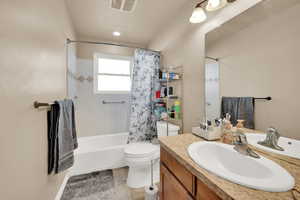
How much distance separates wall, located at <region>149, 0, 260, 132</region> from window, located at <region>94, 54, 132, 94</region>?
136cm

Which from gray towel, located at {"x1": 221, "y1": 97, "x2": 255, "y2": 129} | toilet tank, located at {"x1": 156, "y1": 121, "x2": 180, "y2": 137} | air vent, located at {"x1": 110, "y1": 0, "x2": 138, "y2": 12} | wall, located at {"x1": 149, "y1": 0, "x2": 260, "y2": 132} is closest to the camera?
gray towel, located at {"x1": 221, "y1": 97, "x2": 255, "y2": 129}

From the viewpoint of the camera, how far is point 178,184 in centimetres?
81

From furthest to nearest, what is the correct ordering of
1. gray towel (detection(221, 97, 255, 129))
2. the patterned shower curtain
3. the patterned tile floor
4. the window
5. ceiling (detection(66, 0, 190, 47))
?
the window → the patterned shower curtain → ceiling (detection(66, 0, 190, 47)) → the patterned tile floor → gray towel (detection(221, 97, 255, 129))

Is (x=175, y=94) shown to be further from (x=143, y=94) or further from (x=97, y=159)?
(x=97, y=159)

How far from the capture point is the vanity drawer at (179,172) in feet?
2.25

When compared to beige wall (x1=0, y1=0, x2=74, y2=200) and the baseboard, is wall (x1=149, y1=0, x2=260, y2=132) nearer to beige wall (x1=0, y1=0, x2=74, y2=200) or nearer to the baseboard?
beige wall (x1=0, y1=0, x2=74, y2=200)

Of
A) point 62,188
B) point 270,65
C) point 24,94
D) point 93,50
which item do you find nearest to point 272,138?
point 270,65

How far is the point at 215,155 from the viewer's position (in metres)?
0.91

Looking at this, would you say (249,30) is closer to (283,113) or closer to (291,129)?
(283,113)

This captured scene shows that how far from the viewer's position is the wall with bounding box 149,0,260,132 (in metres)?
1.35

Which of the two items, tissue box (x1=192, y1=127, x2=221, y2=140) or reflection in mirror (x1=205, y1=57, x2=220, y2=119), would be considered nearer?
tissue box (x1=192, y1=127, x2=221, y2=140)

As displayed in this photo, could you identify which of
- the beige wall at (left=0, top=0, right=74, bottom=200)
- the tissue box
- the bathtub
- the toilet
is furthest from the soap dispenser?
the bathtub

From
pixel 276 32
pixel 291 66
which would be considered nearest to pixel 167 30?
pixel 276 32

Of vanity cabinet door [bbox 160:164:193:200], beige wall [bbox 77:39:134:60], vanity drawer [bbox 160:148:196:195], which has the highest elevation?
beige wall [bbox 77:39:134:60]
